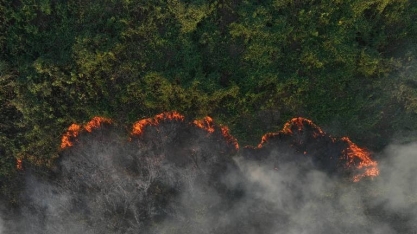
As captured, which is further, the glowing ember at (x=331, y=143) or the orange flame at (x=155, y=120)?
the orange flame at (x=155, y=120)

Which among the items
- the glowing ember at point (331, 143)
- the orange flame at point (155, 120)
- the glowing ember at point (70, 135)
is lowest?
the glowing ember at point (70, 135)

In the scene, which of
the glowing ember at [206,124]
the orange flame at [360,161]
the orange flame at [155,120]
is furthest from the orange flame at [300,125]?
the orange flame at [155,120]

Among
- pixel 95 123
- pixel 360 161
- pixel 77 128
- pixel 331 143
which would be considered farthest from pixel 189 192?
pixel 360 161

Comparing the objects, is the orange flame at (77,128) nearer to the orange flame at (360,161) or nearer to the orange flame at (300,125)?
the orange flame at (300,125)

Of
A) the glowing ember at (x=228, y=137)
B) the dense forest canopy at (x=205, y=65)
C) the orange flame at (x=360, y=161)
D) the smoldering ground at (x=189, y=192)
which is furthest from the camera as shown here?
the glowing ember at (x=228, y=137)

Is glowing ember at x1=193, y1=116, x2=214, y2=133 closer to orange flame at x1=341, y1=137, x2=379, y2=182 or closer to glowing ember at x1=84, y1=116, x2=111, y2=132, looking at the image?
glowing ember at x1=84, y1=116, x2=111, y2=132

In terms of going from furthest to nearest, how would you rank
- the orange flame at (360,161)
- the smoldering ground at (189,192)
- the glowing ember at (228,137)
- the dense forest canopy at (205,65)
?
Answer: the glowing ember at (228,137), the smoldering ground at (189,192), the orange flame at (360,161), the dense forest canopy at (205,65)

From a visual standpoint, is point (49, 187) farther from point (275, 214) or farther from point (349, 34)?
point (349, 34)
